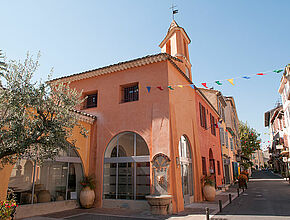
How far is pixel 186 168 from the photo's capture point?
44.2 feet

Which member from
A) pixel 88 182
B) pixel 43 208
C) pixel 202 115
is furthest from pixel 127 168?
pixel 202 115

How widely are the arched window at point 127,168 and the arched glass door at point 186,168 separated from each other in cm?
231

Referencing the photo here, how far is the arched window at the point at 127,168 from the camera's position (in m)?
11.6

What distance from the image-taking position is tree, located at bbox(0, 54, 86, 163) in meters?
6.53

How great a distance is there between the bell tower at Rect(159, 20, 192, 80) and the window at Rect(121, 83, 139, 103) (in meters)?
4.65

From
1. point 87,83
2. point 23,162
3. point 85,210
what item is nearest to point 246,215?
point 85,210

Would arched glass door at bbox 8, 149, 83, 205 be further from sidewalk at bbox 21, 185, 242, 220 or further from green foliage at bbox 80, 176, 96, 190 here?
sidewalk at bbox 21, 185, 242, 220

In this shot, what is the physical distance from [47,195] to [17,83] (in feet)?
21.5

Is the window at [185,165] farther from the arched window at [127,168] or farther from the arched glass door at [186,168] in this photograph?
the arched window at [127,168]

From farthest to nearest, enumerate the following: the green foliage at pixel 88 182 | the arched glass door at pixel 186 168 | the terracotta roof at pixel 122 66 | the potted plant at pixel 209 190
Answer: the potted plant at pixel 209 190
the arched glass door at pixel 186 168
the terracotta roof at pixel 122 66
the green foliage at pixel 88 182

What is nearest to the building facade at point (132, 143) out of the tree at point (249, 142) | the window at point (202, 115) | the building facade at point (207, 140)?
the building facade at point (207, 140)

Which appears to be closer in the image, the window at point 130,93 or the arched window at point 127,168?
the arched window at point 127,168

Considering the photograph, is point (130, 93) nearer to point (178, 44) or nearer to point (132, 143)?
point (132, 143)

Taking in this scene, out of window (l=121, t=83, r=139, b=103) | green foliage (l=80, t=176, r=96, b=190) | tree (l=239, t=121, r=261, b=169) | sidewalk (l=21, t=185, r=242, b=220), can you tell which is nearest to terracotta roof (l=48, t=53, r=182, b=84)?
window (l=121, t=83, r=139, b=103)
